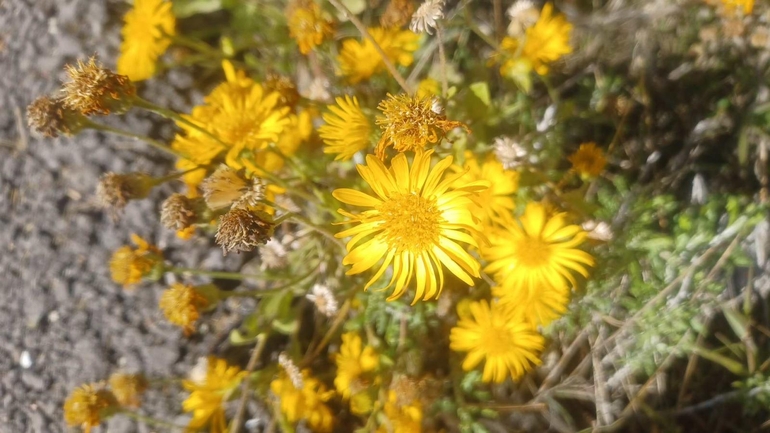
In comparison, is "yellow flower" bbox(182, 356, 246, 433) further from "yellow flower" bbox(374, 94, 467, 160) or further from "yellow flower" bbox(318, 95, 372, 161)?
"yellow flower" bbox(374, 94, 467, 160)

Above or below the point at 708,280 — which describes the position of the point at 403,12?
above

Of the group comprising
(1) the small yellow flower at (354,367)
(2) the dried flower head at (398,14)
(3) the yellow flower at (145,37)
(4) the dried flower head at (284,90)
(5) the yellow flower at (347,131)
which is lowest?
(1) the small yellow flower at (354,367)

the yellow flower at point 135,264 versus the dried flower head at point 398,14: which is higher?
the dried flower head at point 398,14

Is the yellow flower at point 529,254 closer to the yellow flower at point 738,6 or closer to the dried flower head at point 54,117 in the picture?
the yellow flower at point 738,6

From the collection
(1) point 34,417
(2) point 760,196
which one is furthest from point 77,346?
(2) point 760,196

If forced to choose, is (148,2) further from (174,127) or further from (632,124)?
(632,124)

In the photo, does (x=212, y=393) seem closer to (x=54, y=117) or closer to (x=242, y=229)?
(x=242, y=229)

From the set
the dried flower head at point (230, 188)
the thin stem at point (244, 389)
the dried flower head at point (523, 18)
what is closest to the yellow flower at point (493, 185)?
the dried flower head at point (523, 18)
